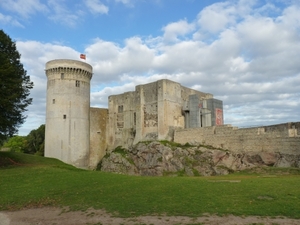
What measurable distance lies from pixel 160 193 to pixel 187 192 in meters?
1.32

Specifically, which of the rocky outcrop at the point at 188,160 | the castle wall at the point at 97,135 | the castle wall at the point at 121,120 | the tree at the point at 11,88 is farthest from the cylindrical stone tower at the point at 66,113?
the tree at the point at 11,88

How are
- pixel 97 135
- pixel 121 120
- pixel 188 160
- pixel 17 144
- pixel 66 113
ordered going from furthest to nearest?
pixel 17 144 → pixel 121 120 → pixel 97 135 → pixel 66 113 → pixel 188 160

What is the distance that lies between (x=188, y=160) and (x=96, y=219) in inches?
916

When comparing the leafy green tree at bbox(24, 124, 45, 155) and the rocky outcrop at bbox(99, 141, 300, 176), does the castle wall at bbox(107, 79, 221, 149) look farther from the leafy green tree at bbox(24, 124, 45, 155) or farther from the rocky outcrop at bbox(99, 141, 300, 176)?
the leafy green tree at bbox(24, 124, 45, 155)

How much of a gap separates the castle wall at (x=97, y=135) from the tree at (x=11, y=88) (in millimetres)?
17175

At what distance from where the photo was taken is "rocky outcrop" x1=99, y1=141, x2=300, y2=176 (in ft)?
97.4

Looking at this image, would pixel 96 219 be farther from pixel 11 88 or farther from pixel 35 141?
pixel 35 141

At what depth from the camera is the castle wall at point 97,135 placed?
151ft

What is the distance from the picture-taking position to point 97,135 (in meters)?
47.4

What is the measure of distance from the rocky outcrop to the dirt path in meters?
19.7

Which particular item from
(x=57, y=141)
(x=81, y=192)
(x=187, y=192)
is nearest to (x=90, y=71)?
(x=57, y=141)

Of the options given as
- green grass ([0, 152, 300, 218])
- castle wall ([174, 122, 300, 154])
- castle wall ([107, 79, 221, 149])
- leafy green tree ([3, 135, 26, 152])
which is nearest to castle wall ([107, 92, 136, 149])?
castle wall ([107, 79, 221, 149])

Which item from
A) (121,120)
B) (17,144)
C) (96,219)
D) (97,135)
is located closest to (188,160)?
(121,120)

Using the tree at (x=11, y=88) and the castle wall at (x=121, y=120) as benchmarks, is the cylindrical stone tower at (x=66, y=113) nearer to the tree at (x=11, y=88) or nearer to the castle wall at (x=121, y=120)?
the castle wall at (x=121, y=120)
